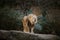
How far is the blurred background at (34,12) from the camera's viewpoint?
2.63 m

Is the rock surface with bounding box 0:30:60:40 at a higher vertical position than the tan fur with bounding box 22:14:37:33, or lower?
lower

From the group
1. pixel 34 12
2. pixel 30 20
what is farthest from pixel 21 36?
pixel 34 12

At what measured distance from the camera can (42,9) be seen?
8.84 ft

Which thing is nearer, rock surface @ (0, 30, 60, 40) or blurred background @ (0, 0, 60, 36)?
rock surface @ (0, 30, 60, 40)

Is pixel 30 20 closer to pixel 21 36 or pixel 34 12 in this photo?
pixel 34 12

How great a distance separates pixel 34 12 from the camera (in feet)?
8.80

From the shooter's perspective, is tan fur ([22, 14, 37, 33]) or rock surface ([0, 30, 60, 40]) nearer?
rock surface ([0, 30, 60, 40])

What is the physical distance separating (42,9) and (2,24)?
28.4 inches

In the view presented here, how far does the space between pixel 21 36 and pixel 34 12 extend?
1.50 ft

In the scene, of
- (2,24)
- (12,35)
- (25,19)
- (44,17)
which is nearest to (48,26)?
(44,17)

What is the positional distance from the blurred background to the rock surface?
0.12 metres

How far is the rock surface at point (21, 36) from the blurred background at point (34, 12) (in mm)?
116

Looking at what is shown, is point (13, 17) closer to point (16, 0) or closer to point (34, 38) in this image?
point (16, 0)

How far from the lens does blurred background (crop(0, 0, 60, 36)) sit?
2631mm
